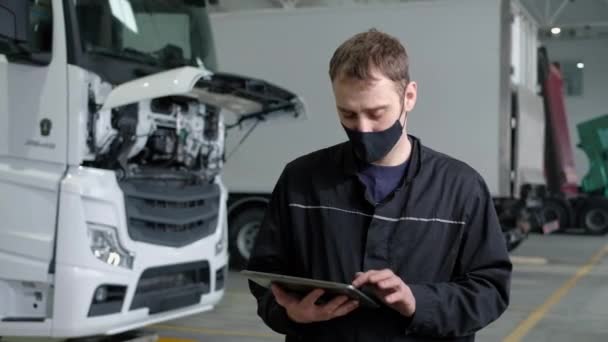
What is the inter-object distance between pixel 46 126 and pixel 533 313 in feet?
17.1

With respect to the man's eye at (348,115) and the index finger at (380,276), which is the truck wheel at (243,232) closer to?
the man's eye at (348,115)

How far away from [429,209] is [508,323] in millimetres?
5834

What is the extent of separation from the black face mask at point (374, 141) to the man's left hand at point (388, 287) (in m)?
0.30

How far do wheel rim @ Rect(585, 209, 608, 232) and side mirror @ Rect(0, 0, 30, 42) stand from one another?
15361 mm

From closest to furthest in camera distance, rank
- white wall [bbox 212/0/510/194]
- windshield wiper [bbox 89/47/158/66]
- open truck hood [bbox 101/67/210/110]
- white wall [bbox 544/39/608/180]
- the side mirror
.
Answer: the side mirror, open truck hood [bbox 101/67/210/110], windshield wiper [bbox 89/47/158/66], white wall [bbox 212/0/510/194], white wall [bbox 544/39/608/180]

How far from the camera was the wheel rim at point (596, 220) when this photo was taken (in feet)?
57.3

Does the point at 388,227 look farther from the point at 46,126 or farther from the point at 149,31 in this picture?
the point at 149,31

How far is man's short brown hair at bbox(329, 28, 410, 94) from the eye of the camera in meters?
1.85

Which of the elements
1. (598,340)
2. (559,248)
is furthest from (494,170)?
(559,248)

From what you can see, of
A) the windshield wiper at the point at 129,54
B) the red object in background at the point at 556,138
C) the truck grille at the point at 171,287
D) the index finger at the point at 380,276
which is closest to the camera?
the index finger at the point at 380,276

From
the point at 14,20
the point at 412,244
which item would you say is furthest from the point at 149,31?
the point at 412,244

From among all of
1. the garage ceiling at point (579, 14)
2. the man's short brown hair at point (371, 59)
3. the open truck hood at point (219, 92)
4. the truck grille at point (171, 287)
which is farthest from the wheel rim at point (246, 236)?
Result: the garage ceiling at point (579, 14)

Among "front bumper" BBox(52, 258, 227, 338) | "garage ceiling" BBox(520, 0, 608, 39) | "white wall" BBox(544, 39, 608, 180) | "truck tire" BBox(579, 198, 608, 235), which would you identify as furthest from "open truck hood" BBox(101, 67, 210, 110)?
"white wall" BBox(544, 39, 608, 180)

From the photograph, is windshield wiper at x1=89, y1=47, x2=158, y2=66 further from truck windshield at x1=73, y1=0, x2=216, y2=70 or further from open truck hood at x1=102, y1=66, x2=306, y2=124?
open truck hood at x1=102, y1=66, x2=306, y2=124
